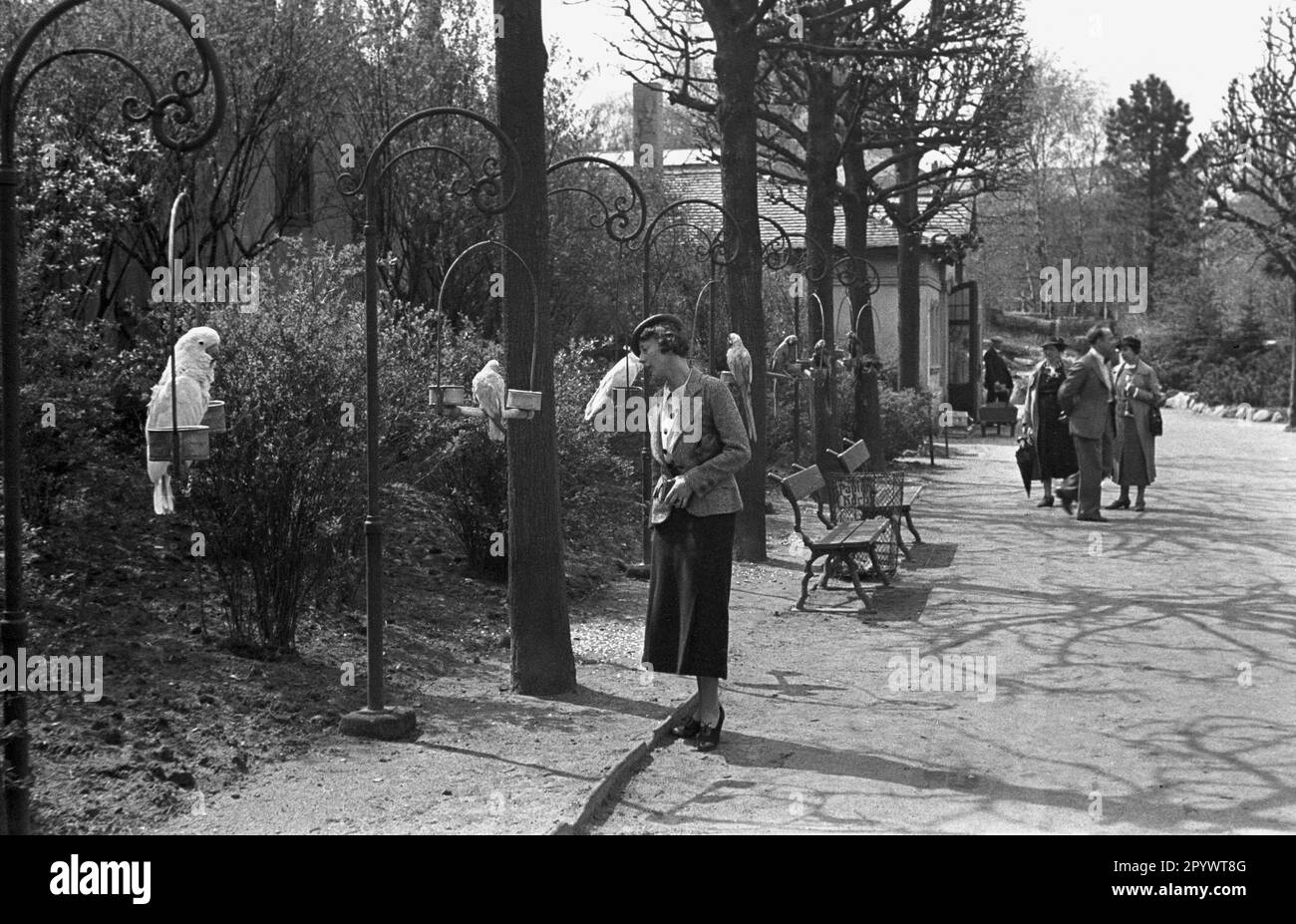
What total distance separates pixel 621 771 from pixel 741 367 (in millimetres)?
7390

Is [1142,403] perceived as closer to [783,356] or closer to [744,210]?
[783,356]

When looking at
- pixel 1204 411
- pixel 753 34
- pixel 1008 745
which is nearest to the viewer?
pixel 1008 745

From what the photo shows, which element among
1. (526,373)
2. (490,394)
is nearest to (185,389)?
(526,373)

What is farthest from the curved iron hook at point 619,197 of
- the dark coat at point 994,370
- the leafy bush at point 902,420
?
the dark coat at point 994,370

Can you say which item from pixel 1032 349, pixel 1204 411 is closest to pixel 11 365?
pixel 1204 411

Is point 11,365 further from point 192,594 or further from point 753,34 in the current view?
point 753,34

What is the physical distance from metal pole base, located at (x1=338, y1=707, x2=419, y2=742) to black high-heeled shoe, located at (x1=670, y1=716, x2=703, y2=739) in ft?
4.38

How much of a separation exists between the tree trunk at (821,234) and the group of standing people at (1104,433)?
2482 mm

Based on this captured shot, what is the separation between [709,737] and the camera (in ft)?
25.2

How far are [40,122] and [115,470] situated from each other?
2706mm

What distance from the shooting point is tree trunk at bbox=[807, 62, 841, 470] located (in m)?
19.1

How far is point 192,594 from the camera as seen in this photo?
399 inches

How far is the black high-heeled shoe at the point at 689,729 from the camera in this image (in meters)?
7.85

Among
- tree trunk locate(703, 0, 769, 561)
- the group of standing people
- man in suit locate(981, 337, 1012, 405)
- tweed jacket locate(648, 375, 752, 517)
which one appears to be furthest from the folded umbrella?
man in suit locate(981, 337, 1012, 405)
